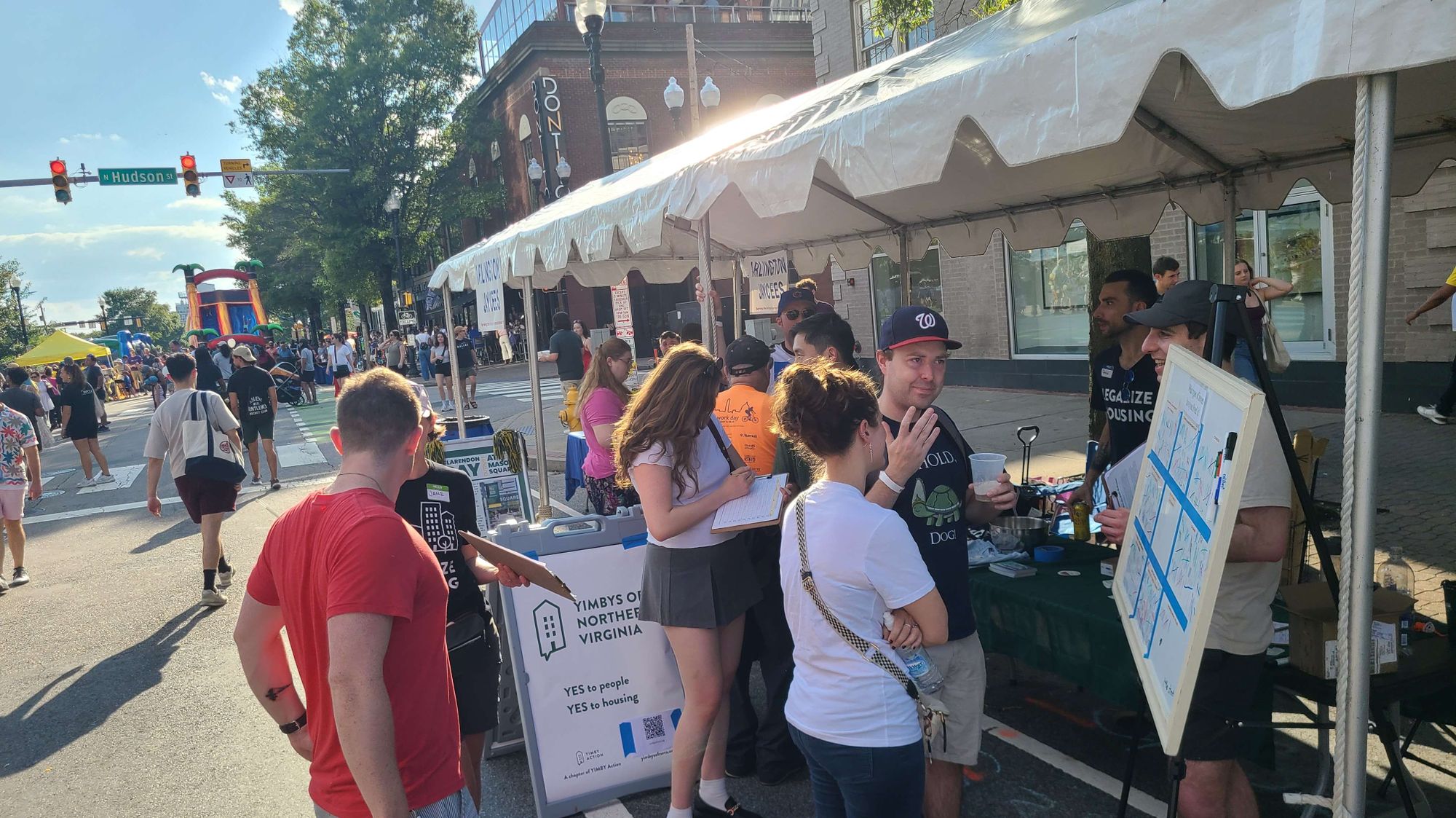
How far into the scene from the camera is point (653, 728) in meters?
3.73

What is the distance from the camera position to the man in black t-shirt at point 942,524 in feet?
8.64

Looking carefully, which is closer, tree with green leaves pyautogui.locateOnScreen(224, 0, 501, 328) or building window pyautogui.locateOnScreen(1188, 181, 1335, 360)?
building window pyautogui.locateOnScreen(1188, 181, 1335, 360)

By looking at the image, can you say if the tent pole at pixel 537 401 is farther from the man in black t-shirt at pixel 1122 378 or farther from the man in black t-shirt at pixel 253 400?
the man in black t-shirt at pixel 253 400

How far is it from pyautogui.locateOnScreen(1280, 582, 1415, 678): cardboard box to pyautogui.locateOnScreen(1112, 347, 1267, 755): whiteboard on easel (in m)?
A: 0.64

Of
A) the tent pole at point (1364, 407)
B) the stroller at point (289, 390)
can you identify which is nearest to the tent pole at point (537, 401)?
the tent pole at point (1364, 407)

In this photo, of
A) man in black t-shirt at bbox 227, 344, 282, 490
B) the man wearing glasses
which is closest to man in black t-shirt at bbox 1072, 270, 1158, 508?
the man wearing glasses

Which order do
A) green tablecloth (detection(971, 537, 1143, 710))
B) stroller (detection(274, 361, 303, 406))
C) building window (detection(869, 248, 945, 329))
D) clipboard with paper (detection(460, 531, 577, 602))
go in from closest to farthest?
1. clipboard with paper (detection(460, 531, 577, 602))
2. green tablecloth (detection(971, 537, 1143, 710))
3. building window (detection(869, 248, 945, 329))
4. stroller (detection(274, 361, 303, 406))

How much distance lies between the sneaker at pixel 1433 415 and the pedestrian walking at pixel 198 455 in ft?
37.0

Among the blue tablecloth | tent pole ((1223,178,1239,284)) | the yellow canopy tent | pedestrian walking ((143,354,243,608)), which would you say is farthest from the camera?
the yellow canopy tent

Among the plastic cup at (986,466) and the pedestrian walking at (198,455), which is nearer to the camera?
the plastic cup at (986,466)

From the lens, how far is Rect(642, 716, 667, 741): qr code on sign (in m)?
3.72

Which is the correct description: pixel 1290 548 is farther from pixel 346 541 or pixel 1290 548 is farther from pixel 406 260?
pixel 406 260

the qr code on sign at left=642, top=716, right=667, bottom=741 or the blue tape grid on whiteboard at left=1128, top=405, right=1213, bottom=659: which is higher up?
the blue tape grid on whiteboard at left=1128, top=405, right=1213, bottom=659

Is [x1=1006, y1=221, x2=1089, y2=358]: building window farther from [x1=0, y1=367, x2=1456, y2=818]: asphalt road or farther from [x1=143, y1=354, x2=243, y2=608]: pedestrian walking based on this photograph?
[x1=143, y1=354, x2=243, y2=608]: pedestrian walking
